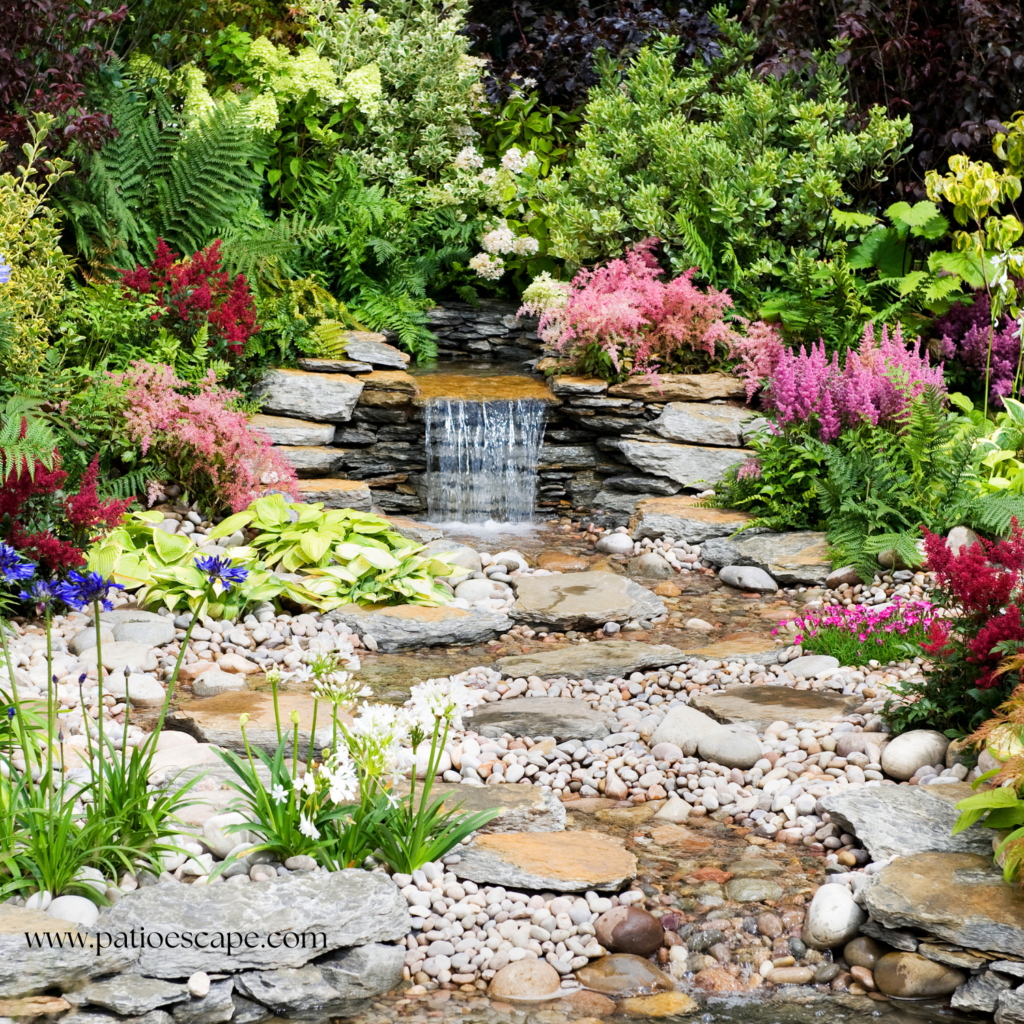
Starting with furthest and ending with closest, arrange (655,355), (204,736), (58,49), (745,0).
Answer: (745,0)
(655,355)
(58,49)
(204,736)

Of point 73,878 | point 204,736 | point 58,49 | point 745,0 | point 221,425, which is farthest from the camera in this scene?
point 745,0

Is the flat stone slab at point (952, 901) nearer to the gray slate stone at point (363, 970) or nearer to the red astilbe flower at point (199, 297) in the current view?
the gray slate stone at point (363, 970)

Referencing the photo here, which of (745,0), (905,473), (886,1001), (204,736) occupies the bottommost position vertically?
(886,1001)

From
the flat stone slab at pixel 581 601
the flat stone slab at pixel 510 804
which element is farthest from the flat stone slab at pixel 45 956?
the flat stone slab at pixel 581 601

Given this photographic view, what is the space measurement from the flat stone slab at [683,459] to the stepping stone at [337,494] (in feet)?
5.59

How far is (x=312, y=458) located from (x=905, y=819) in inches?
176

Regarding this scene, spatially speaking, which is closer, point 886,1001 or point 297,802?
point 886,1001

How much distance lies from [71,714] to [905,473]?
4.13 meters

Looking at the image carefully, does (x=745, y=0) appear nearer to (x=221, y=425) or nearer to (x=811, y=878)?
(x=221, y=425)

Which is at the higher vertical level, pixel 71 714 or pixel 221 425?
pixel 221 425

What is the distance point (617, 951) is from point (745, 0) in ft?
31.4

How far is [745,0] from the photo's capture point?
408 inches

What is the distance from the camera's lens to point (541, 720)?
4.14 meters

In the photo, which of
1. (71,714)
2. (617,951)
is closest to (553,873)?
(617,951)
